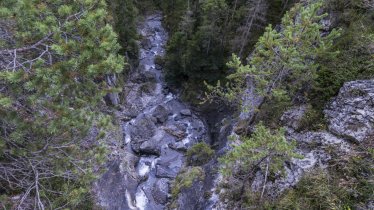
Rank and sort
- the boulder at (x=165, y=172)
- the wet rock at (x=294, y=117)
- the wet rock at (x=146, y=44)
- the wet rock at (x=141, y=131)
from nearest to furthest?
the wet rock at (x=294, y=117)
the boulder at (x=165, y=172)
the wet rock at (x=141, y=131)
the wet rock at (x=146, y=44)

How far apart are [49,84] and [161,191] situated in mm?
13049

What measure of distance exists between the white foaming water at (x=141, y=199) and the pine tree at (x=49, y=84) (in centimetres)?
945

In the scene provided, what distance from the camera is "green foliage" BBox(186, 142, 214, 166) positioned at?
1718 centimetres

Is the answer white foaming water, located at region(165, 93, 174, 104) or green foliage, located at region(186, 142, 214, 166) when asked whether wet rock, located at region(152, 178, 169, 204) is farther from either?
white foaming water, located at region(165, 93, 174, 104)

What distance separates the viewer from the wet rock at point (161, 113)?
75.3ft

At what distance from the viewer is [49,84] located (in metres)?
5.82

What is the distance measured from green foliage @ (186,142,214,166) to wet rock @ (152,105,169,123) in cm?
496

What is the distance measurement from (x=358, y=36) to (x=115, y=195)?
15572 mm

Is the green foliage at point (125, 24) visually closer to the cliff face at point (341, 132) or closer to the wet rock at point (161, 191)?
the wet rock at point (161, 191)

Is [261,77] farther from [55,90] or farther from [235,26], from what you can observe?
[235,26]

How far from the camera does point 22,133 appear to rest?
6.27 metres

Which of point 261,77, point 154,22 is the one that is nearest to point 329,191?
point 261,77

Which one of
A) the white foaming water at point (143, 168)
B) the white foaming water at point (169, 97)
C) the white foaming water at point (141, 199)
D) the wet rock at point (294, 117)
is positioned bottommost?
the white foaming water at point (143, 168)

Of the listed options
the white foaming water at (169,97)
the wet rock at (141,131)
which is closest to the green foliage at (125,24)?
the white foaming water at (169,97)
